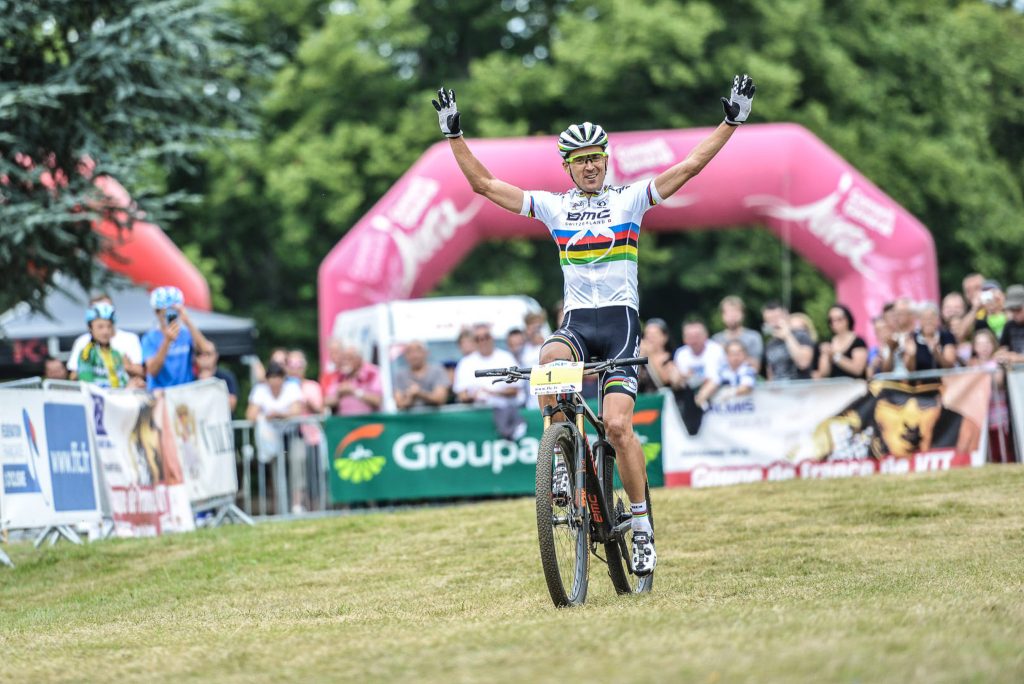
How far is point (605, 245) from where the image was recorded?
28.2ft

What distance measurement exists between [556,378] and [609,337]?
678 millimetres

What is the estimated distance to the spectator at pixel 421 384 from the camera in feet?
57.0

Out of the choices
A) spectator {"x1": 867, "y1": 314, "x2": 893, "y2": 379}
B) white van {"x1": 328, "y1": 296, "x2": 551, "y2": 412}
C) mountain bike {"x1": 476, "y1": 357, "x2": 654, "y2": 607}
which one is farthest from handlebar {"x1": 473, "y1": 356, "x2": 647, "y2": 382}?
white van {"x1": 328, "y1": 296, "x2": 551, "y2": 412}

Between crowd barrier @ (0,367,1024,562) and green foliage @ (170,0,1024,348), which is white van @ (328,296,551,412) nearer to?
crowd barrier @ (0,367,1024,562)

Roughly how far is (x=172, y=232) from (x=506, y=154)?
50.7 ft

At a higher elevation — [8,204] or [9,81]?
[9,81]

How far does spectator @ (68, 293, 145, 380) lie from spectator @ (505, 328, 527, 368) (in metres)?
4.02

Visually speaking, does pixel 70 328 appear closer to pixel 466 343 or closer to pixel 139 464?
pixel 466 343

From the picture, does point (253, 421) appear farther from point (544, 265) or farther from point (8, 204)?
point (544, 265)

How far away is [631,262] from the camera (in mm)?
8688

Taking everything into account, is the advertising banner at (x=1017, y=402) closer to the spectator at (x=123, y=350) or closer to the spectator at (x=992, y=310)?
the spectator at (x=992, y=310)

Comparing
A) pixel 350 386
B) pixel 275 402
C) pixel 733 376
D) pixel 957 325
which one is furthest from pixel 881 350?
pixel 275 402

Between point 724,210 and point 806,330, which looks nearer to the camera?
point 806,330

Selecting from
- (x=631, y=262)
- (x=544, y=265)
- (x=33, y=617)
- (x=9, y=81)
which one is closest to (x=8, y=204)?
(x=9, y=81)
